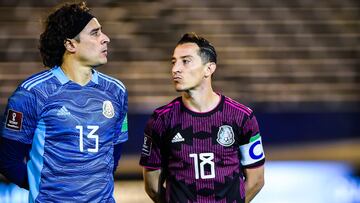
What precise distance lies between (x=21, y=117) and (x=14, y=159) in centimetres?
24

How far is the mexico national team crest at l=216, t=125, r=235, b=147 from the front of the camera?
15.3 ft

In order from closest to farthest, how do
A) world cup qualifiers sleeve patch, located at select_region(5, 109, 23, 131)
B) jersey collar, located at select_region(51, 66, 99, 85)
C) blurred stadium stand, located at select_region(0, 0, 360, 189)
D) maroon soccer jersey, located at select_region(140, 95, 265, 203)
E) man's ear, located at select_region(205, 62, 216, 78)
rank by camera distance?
world cup qualifiers sleeve patch, located at select_region(5, 109, 23, 131), jersey collar, located at select_region(51, 66, 99, 85), maroon soccer jersey, located at select_region(140, 95, 265, 203), man's ear, located at select_region(205, 62, 216, 78), blurred stadium stand, located at select_region(0, 0, 360, 189)

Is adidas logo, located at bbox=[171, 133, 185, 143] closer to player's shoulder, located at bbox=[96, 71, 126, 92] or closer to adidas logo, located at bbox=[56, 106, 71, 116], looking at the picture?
player's shoulder, located at bbox=[96, 71, 126, 92]

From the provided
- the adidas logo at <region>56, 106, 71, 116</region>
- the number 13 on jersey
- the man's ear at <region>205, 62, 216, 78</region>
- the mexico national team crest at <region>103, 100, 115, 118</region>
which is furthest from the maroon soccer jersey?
the adidas logo at <region>56, 106, 71, 116</region>

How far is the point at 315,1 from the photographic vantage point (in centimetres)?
984

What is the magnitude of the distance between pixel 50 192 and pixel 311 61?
5833 millimetres

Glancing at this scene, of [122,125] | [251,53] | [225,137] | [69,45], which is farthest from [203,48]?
[251,53]

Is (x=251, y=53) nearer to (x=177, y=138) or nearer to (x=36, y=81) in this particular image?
(x=177, y=138)

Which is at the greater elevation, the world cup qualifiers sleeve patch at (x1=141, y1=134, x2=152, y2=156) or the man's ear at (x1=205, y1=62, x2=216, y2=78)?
the man's ear at (x1=205, y1=62, x2=216, y2=78)

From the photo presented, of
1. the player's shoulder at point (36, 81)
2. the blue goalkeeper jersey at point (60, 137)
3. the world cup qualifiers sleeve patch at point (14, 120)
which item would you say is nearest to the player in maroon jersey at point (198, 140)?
the blue goalkeeper jersey at point (60, 137)

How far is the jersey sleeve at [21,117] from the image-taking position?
4.26m

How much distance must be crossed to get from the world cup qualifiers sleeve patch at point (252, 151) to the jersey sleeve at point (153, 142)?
0.45 meters

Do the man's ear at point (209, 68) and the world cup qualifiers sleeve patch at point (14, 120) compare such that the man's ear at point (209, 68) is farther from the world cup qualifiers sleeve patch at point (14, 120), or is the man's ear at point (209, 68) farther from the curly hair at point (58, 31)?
the world cup qualifiers sleeve patch at point (14, 120)

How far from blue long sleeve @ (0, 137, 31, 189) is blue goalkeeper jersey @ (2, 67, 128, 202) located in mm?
38
